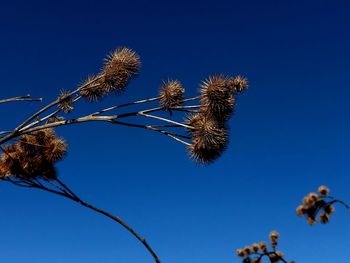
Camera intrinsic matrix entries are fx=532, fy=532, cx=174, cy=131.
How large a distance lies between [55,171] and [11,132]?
1168 millimetres

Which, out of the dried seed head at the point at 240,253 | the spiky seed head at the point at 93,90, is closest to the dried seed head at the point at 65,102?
the spiky seed head at the point at 93,90

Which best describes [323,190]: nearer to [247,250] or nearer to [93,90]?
[247,250]

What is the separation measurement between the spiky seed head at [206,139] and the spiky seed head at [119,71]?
5.28ft

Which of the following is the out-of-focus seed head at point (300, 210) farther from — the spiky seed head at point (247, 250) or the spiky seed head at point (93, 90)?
the spiky seed head at point (93, 90)

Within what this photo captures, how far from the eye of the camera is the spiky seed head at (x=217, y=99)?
405 inches

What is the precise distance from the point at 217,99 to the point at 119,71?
207 cm

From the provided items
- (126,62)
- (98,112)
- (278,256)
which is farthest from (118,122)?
(278,256)

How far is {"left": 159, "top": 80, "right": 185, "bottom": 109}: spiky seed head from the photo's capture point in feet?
34.8

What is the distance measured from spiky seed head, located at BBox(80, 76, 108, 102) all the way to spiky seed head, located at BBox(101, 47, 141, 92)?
4.0 inches

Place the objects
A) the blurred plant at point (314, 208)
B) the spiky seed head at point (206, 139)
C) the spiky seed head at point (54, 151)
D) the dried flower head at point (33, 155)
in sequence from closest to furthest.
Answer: the blurred plant at point (314, 208), the spiky seed head at point (206, 139), the dried flower head at point (33, 155), the spiky seed head at point (54, 151)

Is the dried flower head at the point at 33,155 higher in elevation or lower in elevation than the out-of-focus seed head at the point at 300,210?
higher

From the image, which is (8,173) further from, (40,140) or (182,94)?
(182,94)

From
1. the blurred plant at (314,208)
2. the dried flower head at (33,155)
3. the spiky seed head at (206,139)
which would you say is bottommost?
the blurred plant at (314,208)

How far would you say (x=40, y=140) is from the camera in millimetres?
10609
